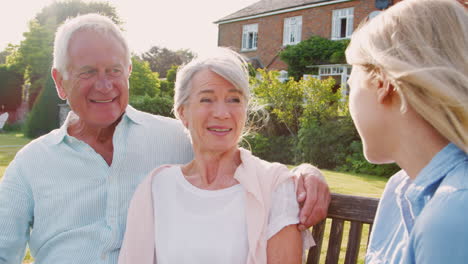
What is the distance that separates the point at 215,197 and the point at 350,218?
73cm

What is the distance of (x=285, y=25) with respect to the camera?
26.5 m

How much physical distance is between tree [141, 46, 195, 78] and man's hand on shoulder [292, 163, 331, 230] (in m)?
50.6

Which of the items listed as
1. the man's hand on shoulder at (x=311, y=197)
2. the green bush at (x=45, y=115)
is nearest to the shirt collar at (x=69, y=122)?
the man's hand on shoulder at (x=311, y=197)

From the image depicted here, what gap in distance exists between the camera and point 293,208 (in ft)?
7.01

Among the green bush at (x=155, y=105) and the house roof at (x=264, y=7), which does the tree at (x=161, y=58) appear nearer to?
the house roof at (x=264, y=7)

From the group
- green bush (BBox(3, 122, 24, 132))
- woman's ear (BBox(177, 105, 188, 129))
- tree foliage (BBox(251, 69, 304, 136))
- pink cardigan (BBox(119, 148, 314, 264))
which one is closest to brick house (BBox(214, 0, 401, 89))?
tree foliage (BBox(251, 69, 304, 136))

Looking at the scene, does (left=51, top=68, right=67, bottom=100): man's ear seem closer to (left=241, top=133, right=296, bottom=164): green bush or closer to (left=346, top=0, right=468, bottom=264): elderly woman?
(left=346, top=0, right=468, bottom=264): elderly woman

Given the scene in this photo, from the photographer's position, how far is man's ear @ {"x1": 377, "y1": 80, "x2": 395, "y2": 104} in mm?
1506

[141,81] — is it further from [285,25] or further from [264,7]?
[285,25]

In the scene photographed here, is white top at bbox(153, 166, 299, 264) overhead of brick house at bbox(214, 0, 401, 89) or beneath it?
beneath

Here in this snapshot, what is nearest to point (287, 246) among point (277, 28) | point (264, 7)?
point (277, 28)

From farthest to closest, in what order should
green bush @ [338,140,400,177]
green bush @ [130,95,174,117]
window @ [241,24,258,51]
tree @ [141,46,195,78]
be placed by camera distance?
tree @ [141,46,195,78] < window @ [241,24,258,51] < green bush @ [130,95,174,117] < green bush @ [338,140,400,177]

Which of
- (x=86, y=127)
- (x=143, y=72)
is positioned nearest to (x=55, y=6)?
(x=143, y=72)

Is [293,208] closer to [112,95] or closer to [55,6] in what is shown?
[112,95]
